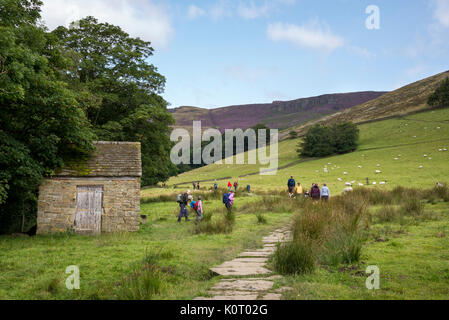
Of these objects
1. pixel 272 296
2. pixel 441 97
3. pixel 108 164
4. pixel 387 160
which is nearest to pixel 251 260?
pixel 272 296

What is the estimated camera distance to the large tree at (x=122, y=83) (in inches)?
926

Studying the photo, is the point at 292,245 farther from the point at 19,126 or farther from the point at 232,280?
the point at 19,126

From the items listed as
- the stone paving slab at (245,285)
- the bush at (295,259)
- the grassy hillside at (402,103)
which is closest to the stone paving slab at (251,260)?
the bush at (295,259)

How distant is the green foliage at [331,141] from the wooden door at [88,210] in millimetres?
60476

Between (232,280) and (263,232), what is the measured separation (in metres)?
6.25

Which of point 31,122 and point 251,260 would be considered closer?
point 251,260

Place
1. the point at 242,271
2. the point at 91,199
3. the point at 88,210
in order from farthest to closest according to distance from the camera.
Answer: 1. the point at 91,199
2. the point at 88,210
3. the point at 242,271

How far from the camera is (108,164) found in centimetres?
1537

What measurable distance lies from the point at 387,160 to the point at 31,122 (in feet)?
165

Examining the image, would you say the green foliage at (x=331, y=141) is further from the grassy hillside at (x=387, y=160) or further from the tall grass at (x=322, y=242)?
the tall grass at (x=322, y=242)

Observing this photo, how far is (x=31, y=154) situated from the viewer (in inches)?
543

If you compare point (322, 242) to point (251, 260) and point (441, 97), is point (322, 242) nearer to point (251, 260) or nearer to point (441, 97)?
point (251, 260)
